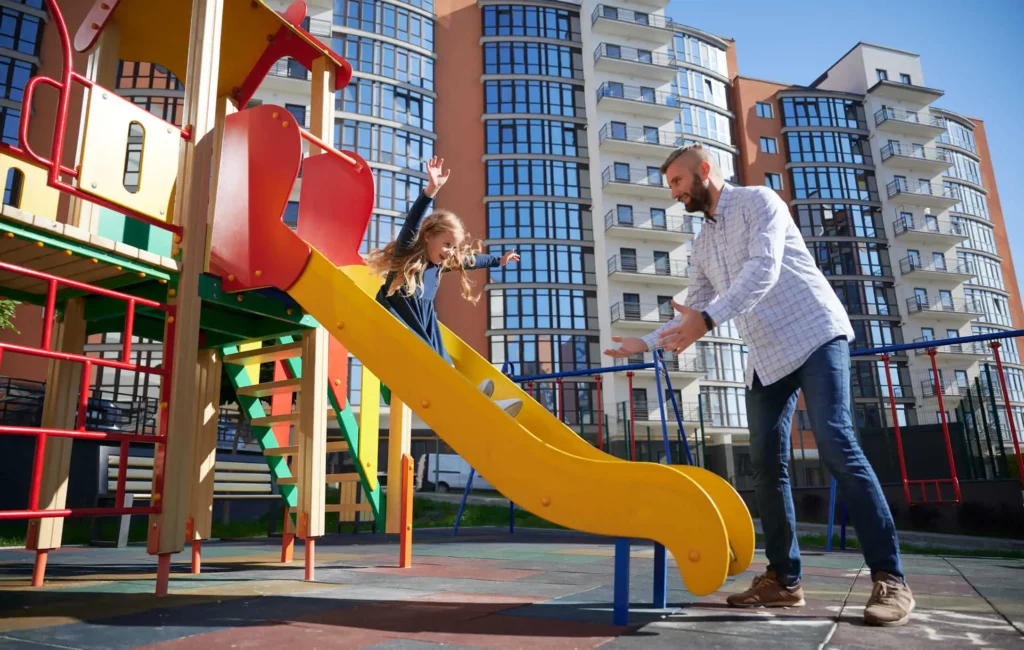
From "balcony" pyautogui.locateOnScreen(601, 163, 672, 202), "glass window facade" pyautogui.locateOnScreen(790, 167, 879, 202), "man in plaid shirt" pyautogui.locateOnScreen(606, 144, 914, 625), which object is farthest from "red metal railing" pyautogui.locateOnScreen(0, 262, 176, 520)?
"glass window facade" pyautogui.locateOnScreen(790, 167, 879, 202)

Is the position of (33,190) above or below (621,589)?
above

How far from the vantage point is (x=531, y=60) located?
34.4 m

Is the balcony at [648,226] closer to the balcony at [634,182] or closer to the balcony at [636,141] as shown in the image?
the balcony at [634,182]

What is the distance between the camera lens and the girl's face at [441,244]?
12.2 feet

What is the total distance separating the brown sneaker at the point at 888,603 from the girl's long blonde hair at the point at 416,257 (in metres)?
2.26

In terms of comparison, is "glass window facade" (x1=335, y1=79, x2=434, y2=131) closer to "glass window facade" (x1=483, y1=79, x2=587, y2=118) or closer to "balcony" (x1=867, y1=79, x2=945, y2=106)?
"glass window facade" (x1=483, y1=79, x2=587, y2=118)

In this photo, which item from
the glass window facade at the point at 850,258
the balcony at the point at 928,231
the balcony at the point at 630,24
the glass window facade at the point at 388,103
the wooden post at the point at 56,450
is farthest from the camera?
the balcony at the point at 928,231

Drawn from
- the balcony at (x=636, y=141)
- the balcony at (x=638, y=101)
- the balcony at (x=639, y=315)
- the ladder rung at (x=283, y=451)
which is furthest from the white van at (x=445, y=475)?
the balcony at (x=638, y=101)

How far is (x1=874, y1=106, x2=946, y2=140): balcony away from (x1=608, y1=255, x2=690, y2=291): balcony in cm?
1676

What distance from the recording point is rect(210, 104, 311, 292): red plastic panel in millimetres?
3039

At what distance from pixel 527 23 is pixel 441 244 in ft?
115

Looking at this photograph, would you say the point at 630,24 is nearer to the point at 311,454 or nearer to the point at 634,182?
the point at 634,182

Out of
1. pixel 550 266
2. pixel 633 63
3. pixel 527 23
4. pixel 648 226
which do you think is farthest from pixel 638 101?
pixel 550 266

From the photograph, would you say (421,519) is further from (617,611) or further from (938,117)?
(938,117)
